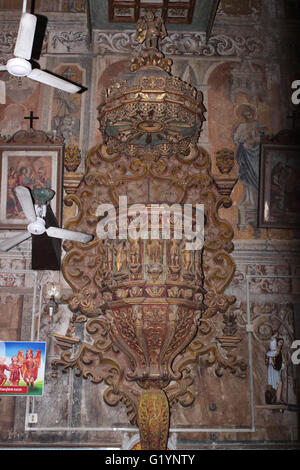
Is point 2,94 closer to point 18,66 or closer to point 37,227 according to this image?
point 37,227

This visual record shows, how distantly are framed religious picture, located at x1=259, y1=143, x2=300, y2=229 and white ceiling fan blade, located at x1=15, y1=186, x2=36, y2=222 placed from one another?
9.97 ft

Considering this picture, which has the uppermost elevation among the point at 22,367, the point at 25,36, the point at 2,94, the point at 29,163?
the point at 2,94

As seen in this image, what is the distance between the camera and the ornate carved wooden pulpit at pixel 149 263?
625cm

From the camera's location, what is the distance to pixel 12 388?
662 cm

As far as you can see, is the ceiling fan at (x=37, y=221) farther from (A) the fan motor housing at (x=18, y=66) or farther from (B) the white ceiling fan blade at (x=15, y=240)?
(A) the fan motor housing at (x=18, y=66)

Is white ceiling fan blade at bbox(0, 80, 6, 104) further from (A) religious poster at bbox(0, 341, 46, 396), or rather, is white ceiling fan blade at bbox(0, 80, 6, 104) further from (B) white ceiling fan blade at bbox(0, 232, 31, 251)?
(A) religious poster at bbox(0, 341, 46, 396)

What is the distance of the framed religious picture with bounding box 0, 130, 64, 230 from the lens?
24.3 ft

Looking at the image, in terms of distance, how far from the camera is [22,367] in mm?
Result: 6699

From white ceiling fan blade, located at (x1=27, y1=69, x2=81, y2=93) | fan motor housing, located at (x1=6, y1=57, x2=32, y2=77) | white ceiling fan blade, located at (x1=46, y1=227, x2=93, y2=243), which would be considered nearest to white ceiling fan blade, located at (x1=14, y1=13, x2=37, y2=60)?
fan motor housing, located at (x1=6, y1=57, x2=32, y2=77)
